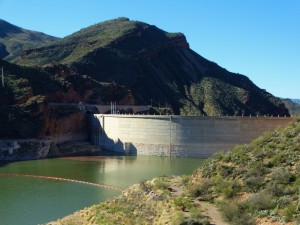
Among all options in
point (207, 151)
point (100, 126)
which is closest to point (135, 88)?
point (100, 126)

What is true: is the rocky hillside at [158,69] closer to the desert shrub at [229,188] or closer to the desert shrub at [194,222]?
the desert shrub at [229,188]

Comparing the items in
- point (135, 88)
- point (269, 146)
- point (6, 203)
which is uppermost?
point (135, 88)

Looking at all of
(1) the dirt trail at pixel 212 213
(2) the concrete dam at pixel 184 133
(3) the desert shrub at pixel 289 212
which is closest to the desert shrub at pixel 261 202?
(3) the desert shrub at pixel 289 212

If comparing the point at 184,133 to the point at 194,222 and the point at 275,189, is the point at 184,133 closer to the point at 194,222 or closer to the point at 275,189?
the point at 275,189

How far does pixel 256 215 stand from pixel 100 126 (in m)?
50.5

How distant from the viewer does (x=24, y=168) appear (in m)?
45.3

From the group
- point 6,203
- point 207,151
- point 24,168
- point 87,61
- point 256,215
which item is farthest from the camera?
point 87,61

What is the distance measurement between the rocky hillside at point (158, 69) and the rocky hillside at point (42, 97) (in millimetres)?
13830

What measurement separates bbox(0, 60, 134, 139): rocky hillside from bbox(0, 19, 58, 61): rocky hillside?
61666 millimetres

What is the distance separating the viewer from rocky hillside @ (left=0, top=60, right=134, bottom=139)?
56631 millimetres

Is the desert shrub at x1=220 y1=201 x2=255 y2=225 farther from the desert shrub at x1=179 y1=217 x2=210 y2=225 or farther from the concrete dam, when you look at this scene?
the concrete dam

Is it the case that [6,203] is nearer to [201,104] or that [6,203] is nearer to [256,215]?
[256,215]

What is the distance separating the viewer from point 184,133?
173 feet

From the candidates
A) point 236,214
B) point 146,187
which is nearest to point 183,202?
point 236,214
